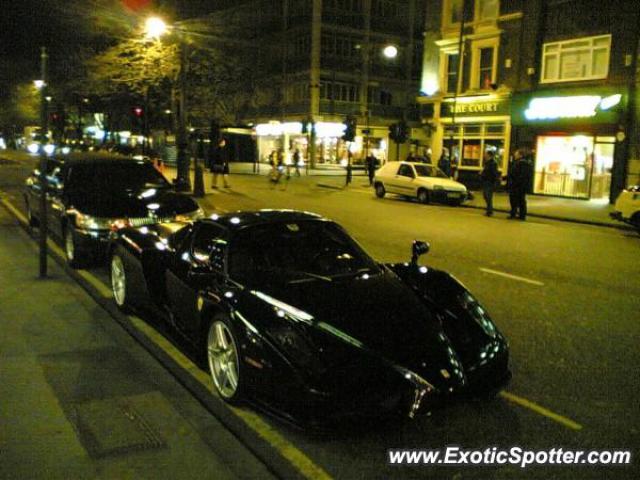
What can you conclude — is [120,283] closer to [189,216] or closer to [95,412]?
[95,412]

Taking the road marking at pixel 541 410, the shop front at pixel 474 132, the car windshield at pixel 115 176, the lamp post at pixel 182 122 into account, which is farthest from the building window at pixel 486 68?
the road marking at pixel 541 410

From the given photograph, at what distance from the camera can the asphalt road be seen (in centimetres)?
393

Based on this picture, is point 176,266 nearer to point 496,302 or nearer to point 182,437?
point 182,437

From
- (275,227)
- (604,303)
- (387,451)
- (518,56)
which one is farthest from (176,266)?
(518,56)

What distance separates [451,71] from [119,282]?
28.2 m

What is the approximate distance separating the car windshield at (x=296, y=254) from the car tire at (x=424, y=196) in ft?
54.7

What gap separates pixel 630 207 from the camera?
50.4 ft

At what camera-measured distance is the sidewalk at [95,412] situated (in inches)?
148

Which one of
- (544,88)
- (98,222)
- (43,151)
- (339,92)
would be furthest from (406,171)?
(339,92)

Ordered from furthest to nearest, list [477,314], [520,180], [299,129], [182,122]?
[299,129] → [182,122] → [520,180] → [477,314]

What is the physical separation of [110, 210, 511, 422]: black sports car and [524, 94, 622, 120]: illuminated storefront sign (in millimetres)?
20780

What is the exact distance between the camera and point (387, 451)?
3902 millimetres

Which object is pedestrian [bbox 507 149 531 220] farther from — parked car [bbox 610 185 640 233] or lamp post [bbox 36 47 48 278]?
lamp post [bbox 36 47 48 278]

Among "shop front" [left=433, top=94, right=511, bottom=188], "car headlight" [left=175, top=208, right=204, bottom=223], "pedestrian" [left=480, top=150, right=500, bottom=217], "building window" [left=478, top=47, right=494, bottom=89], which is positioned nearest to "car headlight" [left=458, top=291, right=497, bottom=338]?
"car headlight" [left=175, top=208, right=204, bottom=223]
